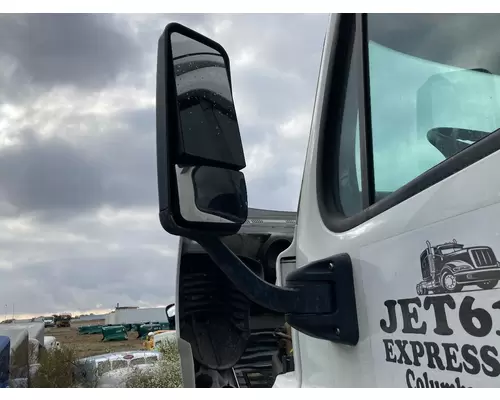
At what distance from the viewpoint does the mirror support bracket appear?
1.32 m

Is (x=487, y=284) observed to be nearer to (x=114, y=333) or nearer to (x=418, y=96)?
(x=418, y=96)

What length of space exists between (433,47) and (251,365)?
2.61 meters

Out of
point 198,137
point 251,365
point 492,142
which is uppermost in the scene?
point 198,137

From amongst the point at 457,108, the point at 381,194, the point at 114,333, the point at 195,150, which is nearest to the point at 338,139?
the point at 381,194

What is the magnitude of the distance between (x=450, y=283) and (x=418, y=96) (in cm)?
53

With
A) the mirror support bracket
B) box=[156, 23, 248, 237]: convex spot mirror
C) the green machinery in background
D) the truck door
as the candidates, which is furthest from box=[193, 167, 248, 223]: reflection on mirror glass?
the green machinery in background

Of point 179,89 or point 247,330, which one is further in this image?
point 247,330

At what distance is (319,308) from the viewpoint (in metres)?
1.41

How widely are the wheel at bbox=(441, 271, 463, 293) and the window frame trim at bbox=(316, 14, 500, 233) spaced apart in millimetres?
227

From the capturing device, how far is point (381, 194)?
4.39 ft

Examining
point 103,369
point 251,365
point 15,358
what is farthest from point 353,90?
point 103,369

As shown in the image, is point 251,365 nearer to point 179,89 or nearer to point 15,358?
point 179,89

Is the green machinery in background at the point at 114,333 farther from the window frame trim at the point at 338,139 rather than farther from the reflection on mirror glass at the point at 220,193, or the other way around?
the reflection on mirror glass at the point at 220,193

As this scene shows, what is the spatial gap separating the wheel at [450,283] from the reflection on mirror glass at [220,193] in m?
0.45
